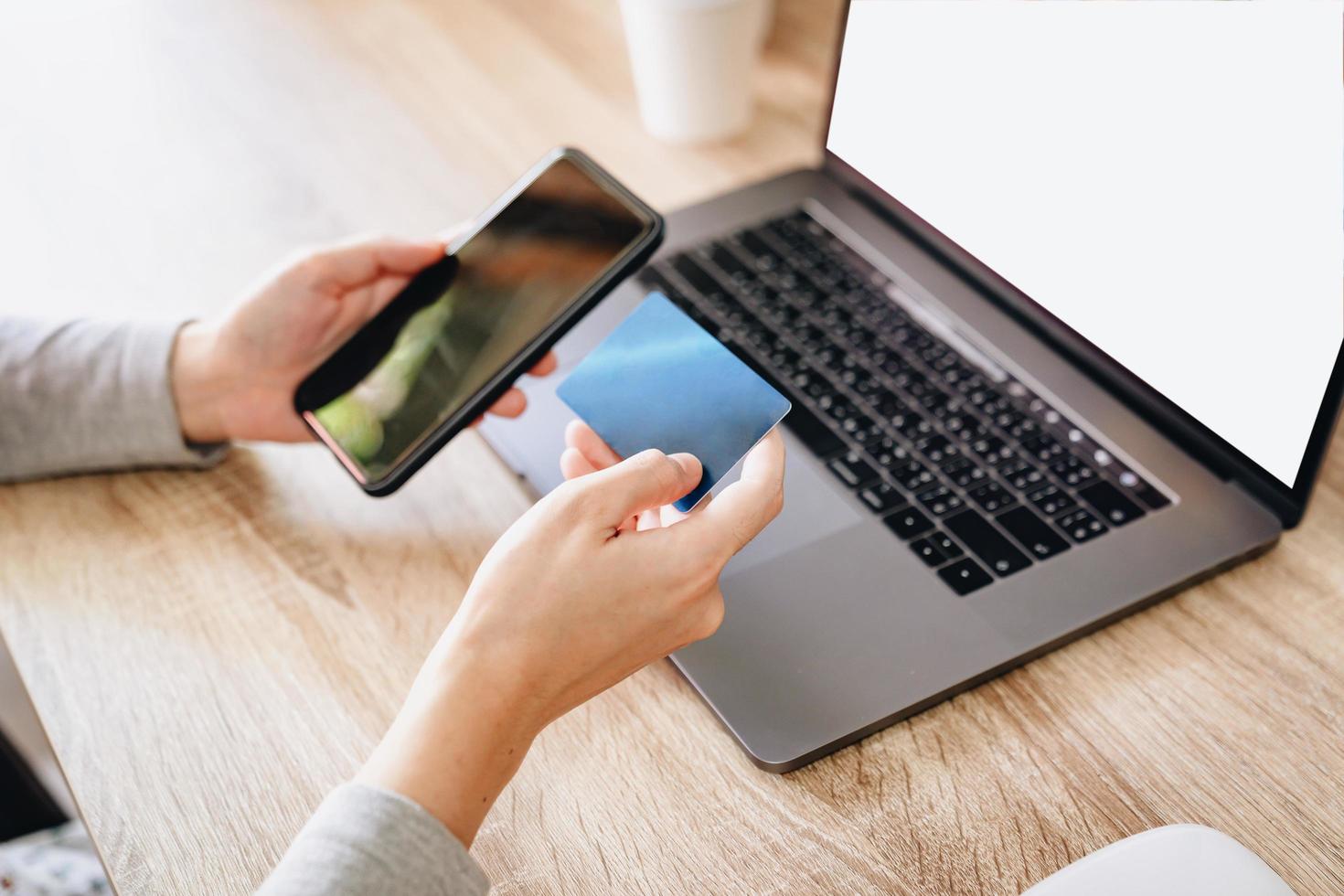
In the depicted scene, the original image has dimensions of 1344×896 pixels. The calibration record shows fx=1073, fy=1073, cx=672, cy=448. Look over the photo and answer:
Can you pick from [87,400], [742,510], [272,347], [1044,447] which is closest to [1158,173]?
[1044,447]

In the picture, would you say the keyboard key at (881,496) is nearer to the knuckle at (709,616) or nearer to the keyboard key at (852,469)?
the keyboard key at (852,469)

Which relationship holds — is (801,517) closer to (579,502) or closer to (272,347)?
(579,502)

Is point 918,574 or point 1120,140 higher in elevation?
point 1120,140

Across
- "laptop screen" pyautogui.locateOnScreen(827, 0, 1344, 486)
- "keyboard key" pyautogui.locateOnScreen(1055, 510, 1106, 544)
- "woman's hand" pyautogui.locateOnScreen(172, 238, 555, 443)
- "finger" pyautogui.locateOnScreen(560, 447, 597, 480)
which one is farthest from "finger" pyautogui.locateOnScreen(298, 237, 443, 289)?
"keyboard key" pyautogui.locateOnScreen(1055, 510, 1106, 544)

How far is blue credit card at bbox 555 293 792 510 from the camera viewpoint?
53 cm

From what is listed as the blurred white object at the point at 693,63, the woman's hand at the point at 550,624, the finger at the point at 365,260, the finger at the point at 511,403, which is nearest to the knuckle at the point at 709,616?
the woman's hand at the point at 550,624

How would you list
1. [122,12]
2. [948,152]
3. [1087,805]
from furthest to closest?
[122,12]
[948,152]
[1087,805]

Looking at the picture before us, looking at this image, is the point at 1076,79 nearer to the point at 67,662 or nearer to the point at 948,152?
the point at 948,152

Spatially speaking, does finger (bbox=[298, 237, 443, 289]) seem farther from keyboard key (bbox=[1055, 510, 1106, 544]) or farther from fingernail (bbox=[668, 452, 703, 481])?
keyboard key (bbox=[1055, 510, 1106, 544])

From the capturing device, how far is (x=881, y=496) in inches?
24.2

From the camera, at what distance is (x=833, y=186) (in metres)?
0.85

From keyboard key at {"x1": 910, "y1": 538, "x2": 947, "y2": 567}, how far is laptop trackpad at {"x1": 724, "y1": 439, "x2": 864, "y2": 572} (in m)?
0.03

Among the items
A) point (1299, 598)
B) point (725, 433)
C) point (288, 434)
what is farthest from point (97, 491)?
point (1299, 598)

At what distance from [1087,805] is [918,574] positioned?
138 mm
